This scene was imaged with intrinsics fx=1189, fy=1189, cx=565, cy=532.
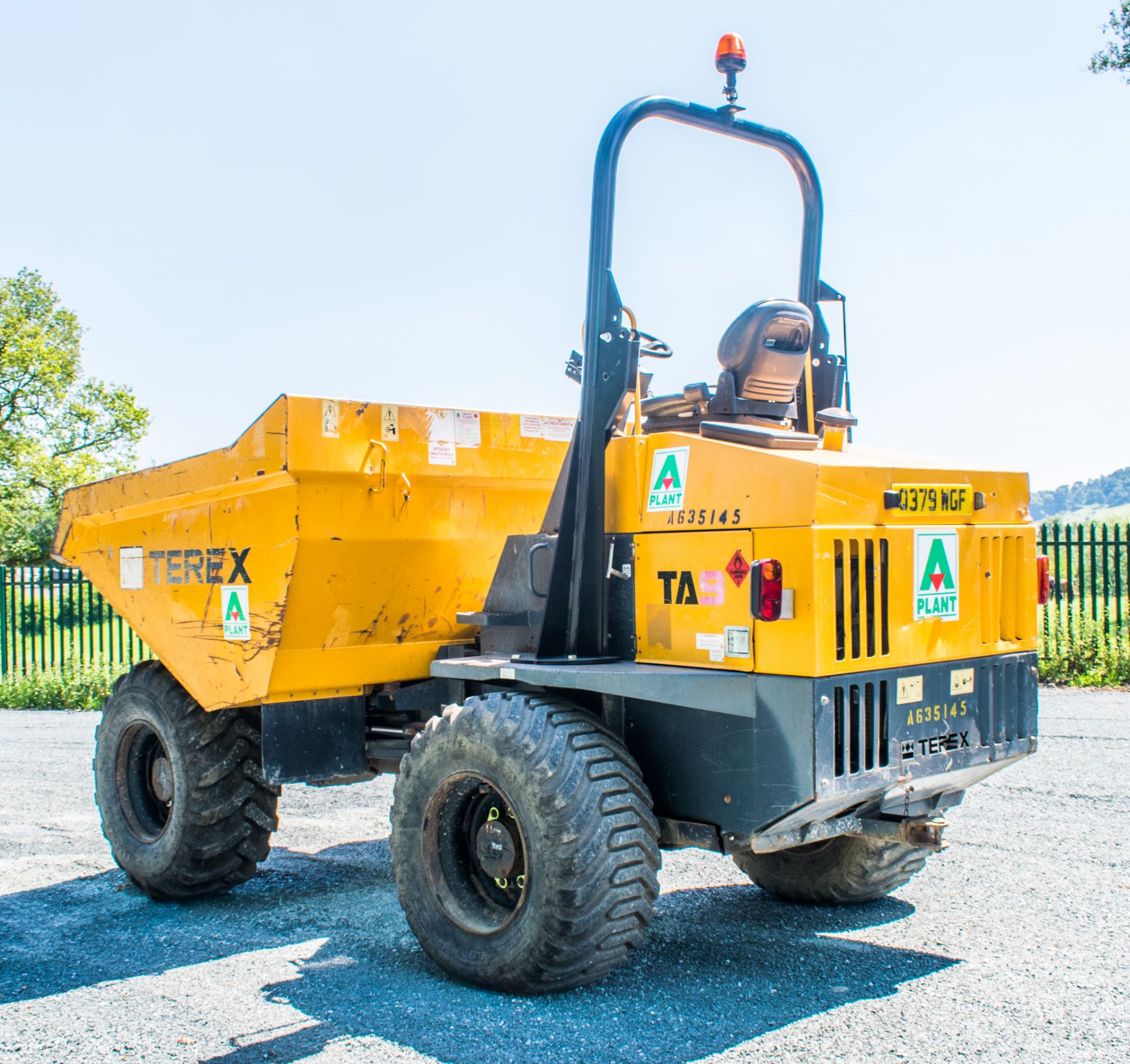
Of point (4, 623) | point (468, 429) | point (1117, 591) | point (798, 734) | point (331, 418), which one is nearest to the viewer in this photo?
point (798, 734)

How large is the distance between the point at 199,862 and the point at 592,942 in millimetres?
2654

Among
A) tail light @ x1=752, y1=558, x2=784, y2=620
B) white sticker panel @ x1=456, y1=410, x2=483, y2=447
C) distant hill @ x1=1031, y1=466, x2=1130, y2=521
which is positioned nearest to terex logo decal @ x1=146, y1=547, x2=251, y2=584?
white sticker panel @ x1=456, y1=410, x2=483, y2=447

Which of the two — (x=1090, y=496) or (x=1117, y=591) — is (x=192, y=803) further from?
(x=1090, y=496)

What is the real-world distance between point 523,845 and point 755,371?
2.10 m

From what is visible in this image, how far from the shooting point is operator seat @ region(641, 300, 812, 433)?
4832 millimetres

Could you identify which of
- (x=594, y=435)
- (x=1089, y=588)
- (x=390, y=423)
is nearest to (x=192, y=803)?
(x=390, y=423)

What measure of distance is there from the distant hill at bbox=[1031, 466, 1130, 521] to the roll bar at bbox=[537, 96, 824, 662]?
278 feet

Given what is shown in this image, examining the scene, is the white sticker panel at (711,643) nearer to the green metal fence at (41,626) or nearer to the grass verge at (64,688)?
the grass verge at (64,688)

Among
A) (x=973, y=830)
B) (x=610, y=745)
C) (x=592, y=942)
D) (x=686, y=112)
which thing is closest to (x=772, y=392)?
(x=686, y=112)

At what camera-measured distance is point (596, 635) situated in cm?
486

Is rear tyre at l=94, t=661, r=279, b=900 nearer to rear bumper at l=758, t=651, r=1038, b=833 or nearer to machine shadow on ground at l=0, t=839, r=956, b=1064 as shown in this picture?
machine shadow on ground at l=0, t=839, r=956, b=1064

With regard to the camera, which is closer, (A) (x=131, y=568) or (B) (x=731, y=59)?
(B) (x=731, y=59)

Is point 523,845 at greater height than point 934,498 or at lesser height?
lesser

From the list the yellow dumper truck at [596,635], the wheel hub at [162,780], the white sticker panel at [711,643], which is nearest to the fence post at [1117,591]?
the yellow dumper truck at [596,635]
